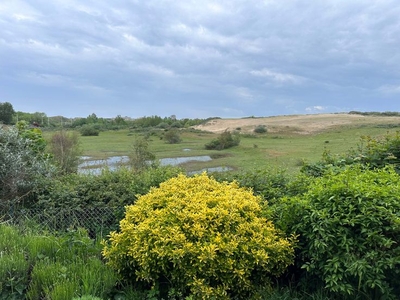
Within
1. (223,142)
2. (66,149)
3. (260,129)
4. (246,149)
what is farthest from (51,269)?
(260,129)

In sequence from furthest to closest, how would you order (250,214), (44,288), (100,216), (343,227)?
(100,216) → (250,214) → (44,288) → (343,227)

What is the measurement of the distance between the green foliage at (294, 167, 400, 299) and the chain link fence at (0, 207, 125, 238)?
2813mm

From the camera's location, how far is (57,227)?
511 centimetres

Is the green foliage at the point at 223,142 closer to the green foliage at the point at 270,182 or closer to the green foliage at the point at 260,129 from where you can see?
the green foliage at the point at 260,129

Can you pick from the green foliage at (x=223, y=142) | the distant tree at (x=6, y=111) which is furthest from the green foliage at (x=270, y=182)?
the distant tree at (x=6, y=111)

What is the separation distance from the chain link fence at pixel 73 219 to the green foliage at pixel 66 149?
4.81 m

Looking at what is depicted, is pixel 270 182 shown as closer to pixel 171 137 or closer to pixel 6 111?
pixel 171 137

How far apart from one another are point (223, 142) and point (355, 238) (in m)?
18.7

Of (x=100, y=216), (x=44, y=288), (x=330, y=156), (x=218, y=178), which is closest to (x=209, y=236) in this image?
(x=44, y=288)

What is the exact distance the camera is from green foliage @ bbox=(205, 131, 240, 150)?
2142 cm

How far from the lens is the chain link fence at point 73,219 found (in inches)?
195

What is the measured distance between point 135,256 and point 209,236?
724 millimetres

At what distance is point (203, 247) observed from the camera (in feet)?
10.0

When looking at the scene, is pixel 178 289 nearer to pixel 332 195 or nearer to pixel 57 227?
pixel 332 195
